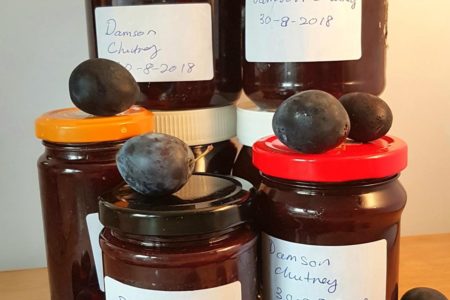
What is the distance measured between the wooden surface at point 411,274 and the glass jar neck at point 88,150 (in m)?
0.26

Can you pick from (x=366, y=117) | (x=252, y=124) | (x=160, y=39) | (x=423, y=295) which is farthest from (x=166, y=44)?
(x=423, y=295)

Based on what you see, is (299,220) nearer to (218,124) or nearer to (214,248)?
(214,248)

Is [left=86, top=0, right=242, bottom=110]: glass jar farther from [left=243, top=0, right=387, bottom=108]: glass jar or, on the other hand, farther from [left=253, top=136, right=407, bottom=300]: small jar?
[left=253, top=136, right=407, bottom=300]: small jar

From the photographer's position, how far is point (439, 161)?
833 mm

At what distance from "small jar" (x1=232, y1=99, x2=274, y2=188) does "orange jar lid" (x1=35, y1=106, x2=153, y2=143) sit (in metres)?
0.11

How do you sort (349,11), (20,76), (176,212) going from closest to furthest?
(176,212) < (349,11) < (20,76)

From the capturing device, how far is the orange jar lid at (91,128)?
0.48m

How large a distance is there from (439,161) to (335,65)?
0.36 metres

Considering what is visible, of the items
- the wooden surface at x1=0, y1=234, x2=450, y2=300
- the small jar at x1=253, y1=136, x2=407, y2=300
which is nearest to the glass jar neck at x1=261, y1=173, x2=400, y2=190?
the small jar at x1=253, y1=136, x2=407, y2=300

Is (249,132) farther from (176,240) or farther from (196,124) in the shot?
(176,240)

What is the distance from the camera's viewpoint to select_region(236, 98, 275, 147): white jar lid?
1.88ft

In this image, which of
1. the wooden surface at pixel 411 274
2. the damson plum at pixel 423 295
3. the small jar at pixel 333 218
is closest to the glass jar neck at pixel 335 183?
the small jar at pixel 333 218

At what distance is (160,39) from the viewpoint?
567 mm

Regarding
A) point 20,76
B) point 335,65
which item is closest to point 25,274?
point 20,76
